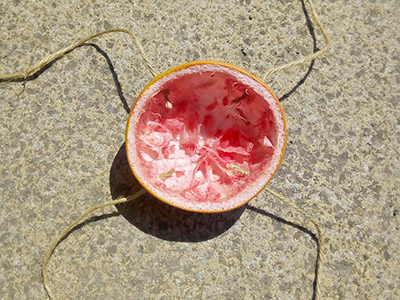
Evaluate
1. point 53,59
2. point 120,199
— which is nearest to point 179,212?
point 120,199

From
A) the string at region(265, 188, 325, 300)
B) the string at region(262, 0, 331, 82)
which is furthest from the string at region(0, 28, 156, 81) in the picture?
the string at region(265, 188, 325, 300)

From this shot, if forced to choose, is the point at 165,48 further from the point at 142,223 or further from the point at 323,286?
the point at 323,286

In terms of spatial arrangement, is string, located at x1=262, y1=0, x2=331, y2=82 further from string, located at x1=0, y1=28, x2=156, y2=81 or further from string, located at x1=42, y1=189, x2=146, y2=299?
string, located at x1=42, y1=189, x2=146, y2=299

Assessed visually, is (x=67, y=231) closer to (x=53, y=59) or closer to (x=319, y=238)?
(x=53, y=59)

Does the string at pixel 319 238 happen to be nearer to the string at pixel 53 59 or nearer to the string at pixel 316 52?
the string at pixel 316 52

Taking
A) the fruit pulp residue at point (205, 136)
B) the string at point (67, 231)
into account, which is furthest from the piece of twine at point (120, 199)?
the fruit pulp residue at point (205, 136)

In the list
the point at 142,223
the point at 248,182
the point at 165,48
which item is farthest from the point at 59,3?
the point at 248,182
